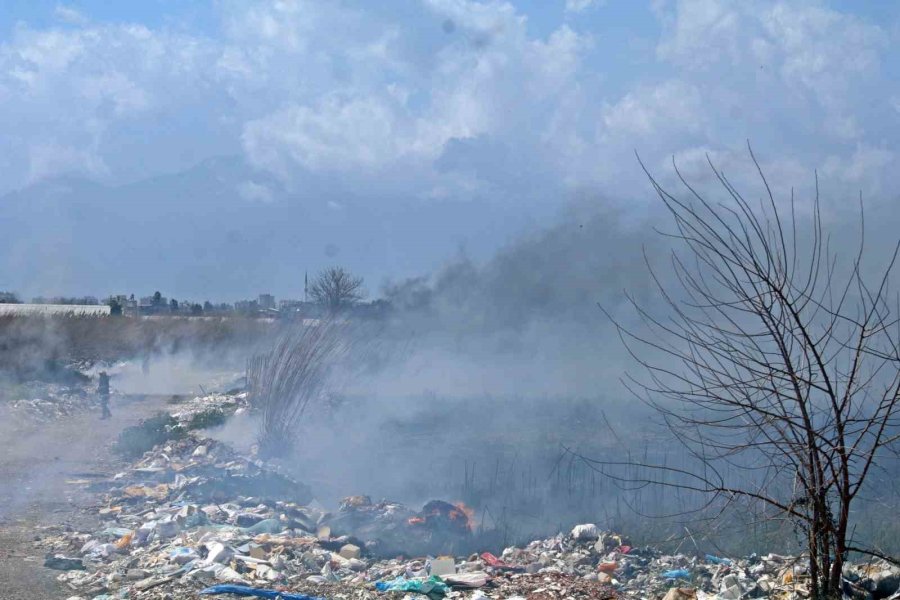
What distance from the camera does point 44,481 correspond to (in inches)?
480

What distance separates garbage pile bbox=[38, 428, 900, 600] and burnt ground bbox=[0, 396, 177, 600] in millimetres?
232

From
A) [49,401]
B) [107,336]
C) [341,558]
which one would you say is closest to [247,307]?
[107,336]

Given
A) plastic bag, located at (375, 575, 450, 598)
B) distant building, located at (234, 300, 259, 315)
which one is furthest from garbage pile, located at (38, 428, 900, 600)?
distant building, located at (234, 300, 259, 315)

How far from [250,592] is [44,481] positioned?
6.92m

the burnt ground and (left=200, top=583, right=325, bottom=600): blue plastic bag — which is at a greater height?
(left=200, top=583, right=325, bottom=600): blue plastic bag

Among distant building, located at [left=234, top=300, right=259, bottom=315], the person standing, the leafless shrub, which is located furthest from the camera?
distant building, located at [left=234, top=300, right=259, bottom=315]

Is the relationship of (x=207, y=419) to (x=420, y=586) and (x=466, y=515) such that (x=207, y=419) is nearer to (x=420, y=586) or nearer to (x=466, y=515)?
(x=466, y=515)

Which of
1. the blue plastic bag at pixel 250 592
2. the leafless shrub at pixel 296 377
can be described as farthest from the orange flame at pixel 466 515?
the leafless shrub at pixel 296 377

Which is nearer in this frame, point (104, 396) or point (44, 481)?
point (44, 481)

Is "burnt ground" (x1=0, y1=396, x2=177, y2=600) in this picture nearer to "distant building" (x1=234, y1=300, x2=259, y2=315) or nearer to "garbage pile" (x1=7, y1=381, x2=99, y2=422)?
"garbage pile" (x1=7, y1=381, x2=99, y2=422)

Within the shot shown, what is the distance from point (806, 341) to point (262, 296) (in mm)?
47674

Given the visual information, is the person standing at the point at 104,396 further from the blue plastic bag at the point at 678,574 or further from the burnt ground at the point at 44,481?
the blue plastic bag at the point at 678,574

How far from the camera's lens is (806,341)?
463cm

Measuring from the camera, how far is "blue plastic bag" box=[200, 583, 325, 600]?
6.75 metres
